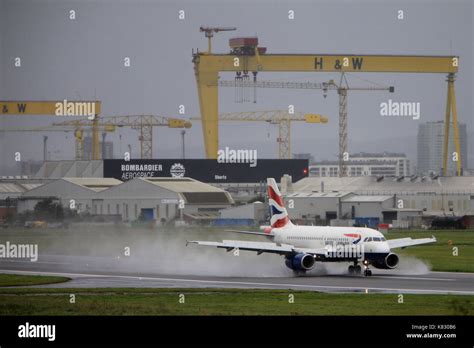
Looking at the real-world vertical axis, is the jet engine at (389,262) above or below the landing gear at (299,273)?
above

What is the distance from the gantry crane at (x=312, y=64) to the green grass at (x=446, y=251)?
68120 mm

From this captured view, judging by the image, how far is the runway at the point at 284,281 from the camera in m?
64.1

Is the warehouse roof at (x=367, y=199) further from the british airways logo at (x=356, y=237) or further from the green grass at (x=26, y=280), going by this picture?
the green grass at (x=26, y=280)

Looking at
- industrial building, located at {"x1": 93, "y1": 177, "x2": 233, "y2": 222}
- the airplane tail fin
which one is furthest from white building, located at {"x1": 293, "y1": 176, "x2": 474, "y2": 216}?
the airplane tail fin

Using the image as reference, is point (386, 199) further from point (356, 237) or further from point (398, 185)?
point (356, 237)

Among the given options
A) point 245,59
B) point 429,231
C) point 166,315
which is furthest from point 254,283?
point 245,59

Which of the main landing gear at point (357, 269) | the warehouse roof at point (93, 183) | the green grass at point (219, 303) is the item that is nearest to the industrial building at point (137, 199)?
the warehouse roof at point (93, 183)

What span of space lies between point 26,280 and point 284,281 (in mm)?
16918

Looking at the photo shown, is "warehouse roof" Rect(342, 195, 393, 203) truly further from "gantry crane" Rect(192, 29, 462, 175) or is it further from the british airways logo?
the british airways logo

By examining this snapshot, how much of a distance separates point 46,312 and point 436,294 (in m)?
21.3

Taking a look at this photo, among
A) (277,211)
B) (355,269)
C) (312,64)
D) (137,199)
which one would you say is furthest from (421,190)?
(355,269)

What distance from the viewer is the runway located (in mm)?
64125

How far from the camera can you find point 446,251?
9638 cm
